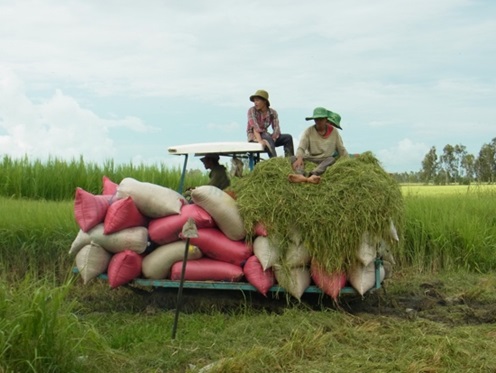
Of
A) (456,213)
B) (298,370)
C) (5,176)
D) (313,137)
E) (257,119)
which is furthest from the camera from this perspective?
(5,176)

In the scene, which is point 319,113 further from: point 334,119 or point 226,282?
point 226,282

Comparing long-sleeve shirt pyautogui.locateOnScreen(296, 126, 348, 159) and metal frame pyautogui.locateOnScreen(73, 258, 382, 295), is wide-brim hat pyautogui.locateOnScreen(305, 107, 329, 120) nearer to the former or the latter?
long-sleeve shirt pyautogui.locateOnScreen(296, 126, 348, 159)

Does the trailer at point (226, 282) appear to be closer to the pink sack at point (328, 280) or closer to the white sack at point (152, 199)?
the pink sack at point (328, 280)

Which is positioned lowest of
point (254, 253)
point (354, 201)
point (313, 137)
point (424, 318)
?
point (424, 318)

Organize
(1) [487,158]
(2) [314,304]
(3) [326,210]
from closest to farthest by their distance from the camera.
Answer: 1. (3) [326,210]
2. (2) [314,304]
3. (1) [487,158]

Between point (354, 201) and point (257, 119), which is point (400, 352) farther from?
point (257, 119)

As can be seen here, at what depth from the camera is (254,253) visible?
6.85 meters

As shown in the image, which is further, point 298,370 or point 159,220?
point 159,220

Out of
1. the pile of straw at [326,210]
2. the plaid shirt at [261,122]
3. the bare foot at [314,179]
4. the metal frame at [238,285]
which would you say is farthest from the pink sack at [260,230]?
the plaid shirt at [261,122]

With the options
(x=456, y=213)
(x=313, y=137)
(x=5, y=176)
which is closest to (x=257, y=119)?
(x=313, y=137)

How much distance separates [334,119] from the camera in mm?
7754

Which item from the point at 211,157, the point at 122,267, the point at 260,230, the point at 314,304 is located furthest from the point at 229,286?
the point at 211,157

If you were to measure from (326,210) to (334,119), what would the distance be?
4.99 ft

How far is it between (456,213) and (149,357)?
274 inches
